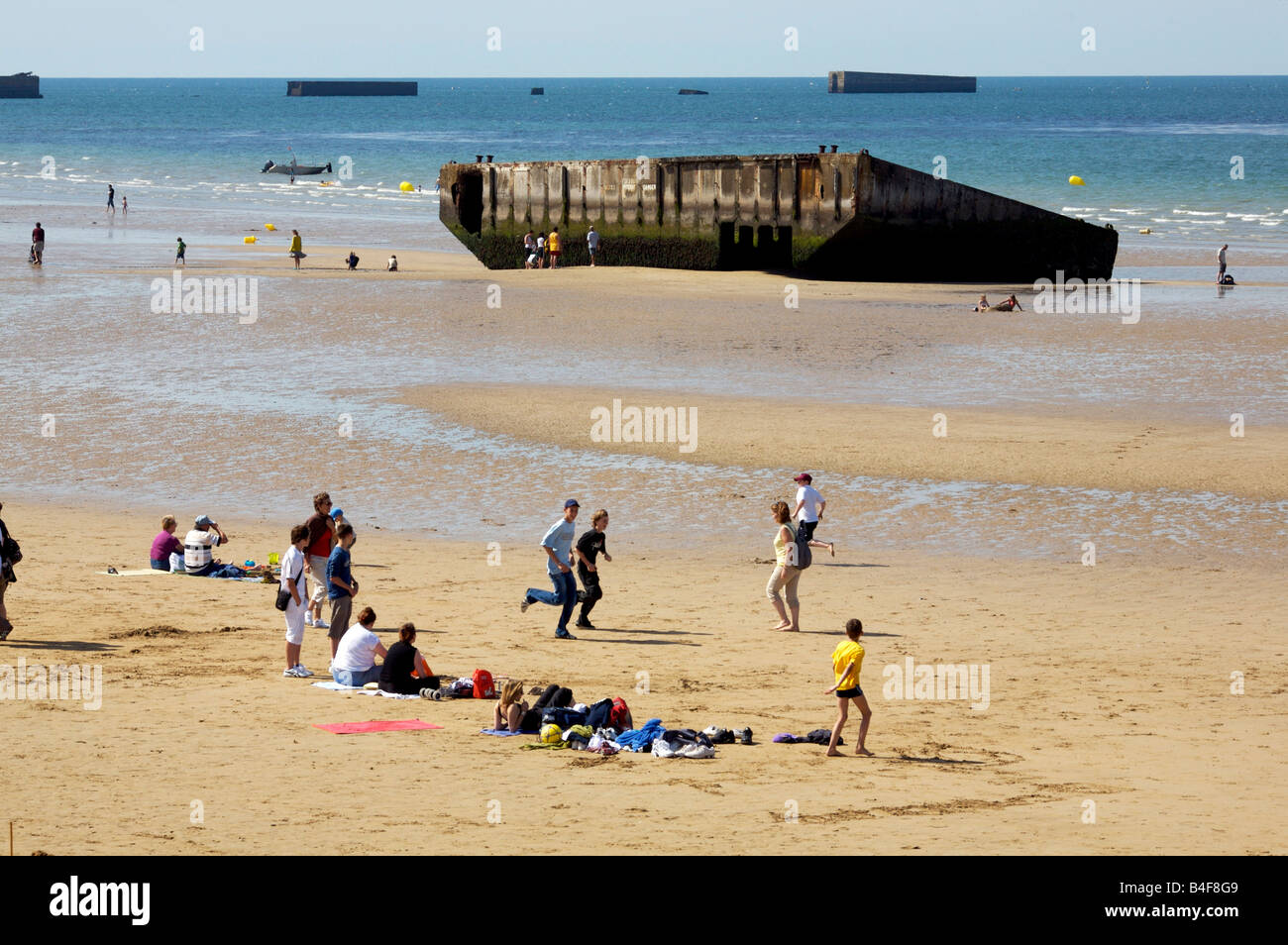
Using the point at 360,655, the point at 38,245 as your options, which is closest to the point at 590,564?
the point at 360,655

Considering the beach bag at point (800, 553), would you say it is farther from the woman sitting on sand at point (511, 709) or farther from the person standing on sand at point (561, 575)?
the woman sitting on sand at point (511, 709)

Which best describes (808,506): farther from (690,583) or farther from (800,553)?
(690,583)

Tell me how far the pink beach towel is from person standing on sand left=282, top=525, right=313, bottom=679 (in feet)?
5.24

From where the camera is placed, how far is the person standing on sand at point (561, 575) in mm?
15469

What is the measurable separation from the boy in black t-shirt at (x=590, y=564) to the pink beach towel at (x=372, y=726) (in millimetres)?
3501

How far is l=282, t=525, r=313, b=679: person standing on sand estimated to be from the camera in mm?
13711

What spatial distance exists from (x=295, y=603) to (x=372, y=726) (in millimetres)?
1836

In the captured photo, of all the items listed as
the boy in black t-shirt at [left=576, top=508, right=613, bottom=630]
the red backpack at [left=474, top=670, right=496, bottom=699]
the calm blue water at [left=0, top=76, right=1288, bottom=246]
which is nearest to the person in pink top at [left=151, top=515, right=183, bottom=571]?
the boy in black t-shirt at [left=576, top=508, right=613, bottom=630]

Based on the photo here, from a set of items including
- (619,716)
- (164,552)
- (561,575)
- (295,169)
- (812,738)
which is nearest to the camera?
(619,716)

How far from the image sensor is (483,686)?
1326 centimetres

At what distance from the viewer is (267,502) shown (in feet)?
68.3

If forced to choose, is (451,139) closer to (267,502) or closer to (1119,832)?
(267,502)

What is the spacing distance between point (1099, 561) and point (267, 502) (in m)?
10.6
